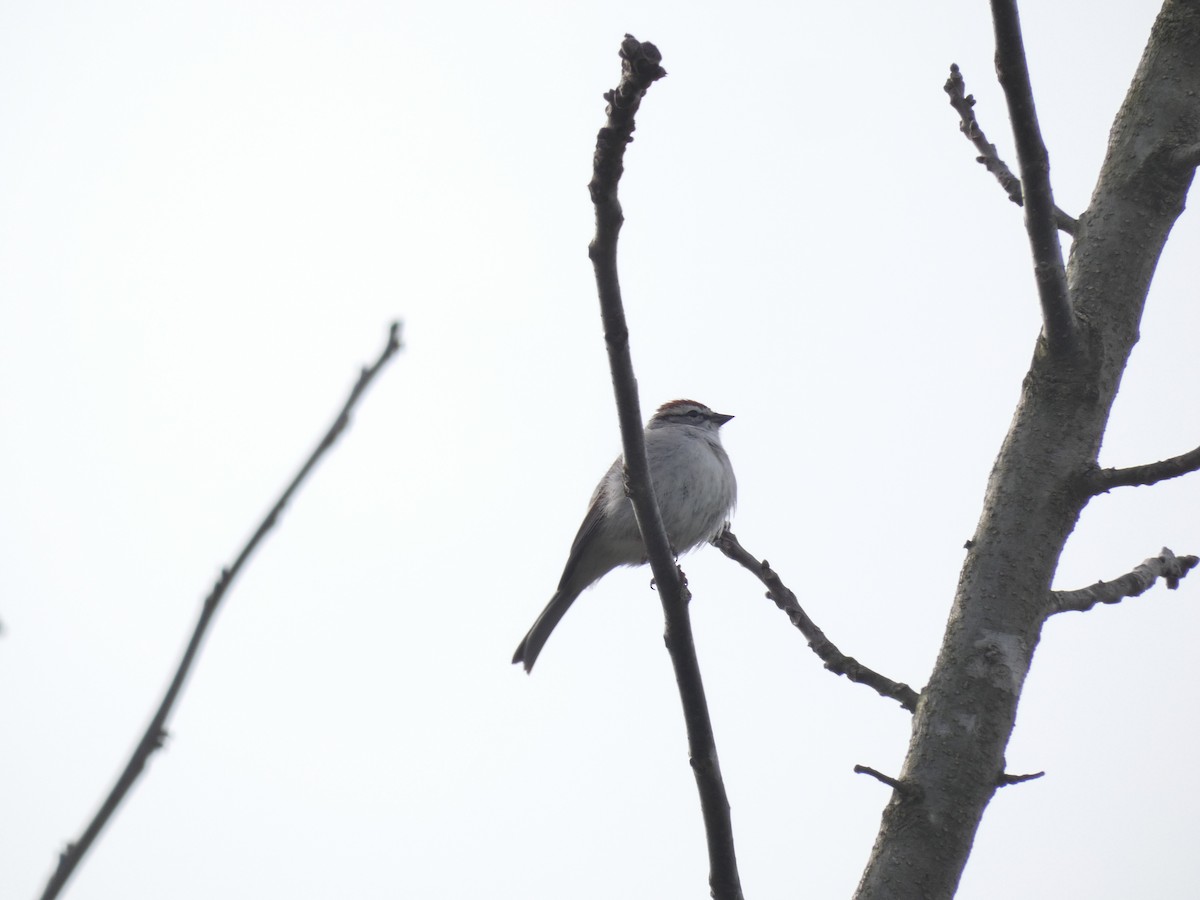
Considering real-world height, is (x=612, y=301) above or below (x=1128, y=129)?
below

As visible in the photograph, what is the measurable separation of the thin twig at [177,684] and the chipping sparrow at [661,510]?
6.06 m

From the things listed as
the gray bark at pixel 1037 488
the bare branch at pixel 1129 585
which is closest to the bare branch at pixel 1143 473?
the gray bark at pixel 1037 488

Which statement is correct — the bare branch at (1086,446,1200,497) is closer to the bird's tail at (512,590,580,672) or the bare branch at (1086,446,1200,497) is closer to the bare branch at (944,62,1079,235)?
the bare branch at (944,62,1079,235)

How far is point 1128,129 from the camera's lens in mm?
3643

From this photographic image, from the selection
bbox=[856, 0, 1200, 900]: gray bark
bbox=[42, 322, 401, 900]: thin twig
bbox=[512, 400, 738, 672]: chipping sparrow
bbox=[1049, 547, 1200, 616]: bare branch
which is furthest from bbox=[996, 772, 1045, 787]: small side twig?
bbox=[512, 400, 738, 672]: chipping sparrow

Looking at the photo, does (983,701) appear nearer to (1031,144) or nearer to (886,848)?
(886,848)

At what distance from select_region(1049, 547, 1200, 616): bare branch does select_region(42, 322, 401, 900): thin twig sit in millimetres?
2589

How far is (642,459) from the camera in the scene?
3271 millimetres

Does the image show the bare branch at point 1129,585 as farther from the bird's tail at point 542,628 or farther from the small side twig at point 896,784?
the bird's tail at point 542,628

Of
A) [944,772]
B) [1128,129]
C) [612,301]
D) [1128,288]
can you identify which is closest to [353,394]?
[612,301]

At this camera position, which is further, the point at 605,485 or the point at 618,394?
the point at 605,485

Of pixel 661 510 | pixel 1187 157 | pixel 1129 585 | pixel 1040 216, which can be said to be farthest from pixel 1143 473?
pixel 661 510

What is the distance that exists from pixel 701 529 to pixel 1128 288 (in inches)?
177

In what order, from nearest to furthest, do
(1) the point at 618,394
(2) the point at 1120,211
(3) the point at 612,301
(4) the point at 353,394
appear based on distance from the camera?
(4) the point at 353,394 < (3) the point at 612,301 < (1) the point at 618,394 < (2) the point at 1120,211
